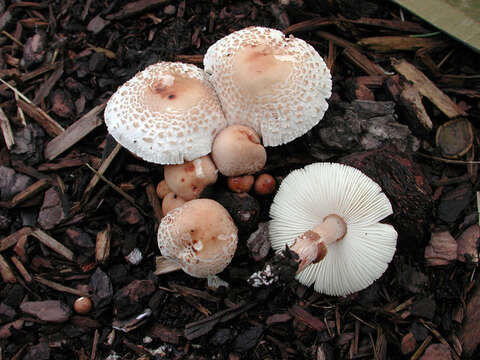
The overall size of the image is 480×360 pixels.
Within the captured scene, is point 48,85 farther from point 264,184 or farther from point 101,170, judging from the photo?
point 264,184

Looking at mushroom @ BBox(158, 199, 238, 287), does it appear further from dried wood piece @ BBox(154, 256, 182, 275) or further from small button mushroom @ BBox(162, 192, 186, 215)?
dried wood piece @ BBox(154, 256, 182, 275)

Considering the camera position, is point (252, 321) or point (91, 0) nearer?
point (252, 321)

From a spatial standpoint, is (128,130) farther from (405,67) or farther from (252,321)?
(405,67)

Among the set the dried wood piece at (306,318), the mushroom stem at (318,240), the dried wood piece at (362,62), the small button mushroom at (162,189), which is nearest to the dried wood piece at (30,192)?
the small button mushroom at (162,189)

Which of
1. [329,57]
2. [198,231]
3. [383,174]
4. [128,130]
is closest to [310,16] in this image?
[329,57]

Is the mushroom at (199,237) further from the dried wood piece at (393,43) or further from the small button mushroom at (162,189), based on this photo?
the dried wood piece at (393,43)

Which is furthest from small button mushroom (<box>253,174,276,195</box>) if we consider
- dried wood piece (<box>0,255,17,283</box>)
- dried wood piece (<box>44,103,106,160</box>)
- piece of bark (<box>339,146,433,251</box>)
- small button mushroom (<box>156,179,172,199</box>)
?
dried wood piece (<box>0,255,17,283</box>)

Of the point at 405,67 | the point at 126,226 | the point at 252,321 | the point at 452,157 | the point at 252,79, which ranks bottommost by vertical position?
the point at 252,321
